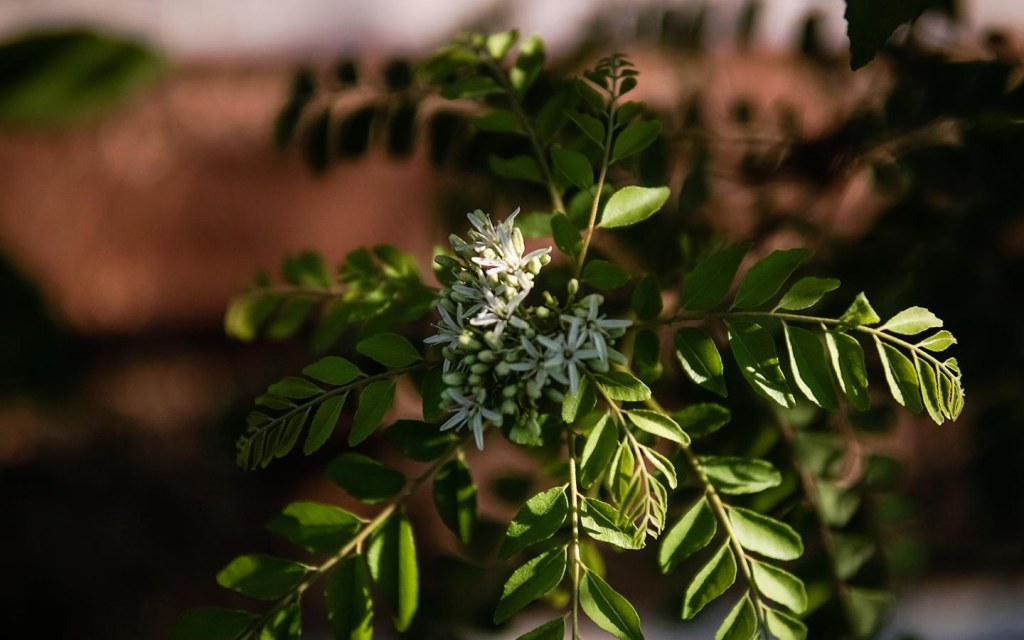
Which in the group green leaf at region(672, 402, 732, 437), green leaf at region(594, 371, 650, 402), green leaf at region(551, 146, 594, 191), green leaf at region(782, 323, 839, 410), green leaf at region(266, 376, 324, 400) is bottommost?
green leaf at region(672, 402, 732, 437)

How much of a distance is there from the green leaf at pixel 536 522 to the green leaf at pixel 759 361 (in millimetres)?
188

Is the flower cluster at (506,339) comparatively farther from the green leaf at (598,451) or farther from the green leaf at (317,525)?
the green leaf at (317,525)

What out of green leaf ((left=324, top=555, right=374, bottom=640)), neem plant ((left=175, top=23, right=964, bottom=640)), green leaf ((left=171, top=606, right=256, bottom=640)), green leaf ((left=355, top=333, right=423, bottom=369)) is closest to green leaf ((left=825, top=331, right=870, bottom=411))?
neem plant ((left=175, top=23, right=964, bottom=640))

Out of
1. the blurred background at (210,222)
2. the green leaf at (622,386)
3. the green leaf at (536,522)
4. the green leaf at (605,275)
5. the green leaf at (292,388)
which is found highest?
the green leaf at (605,275)

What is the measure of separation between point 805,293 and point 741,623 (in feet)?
0.98

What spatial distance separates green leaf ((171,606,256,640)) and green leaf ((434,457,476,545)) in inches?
8.1

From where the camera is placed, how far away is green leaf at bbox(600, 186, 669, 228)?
72cm

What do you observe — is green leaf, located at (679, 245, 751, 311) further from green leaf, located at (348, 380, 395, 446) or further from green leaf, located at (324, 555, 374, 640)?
green leaf, located at (324, 555, 374, 640)

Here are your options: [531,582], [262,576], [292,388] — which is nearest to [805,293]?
[531,582]

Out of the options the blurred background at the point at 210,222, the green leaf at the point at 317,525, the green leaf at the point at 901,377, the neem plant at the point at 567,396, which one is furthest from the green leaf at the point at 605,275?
the blurred background at the point at 210,222

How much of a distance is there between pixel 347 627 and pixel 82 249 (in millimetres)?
1741

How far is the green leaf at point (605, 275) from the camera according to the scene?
2.32 feet

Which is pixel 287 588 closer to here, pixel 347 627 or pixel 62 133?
pixel 347 627

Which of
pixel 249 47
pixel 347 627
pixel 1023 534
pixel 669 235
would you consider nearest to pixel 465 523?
pixel 347 627
